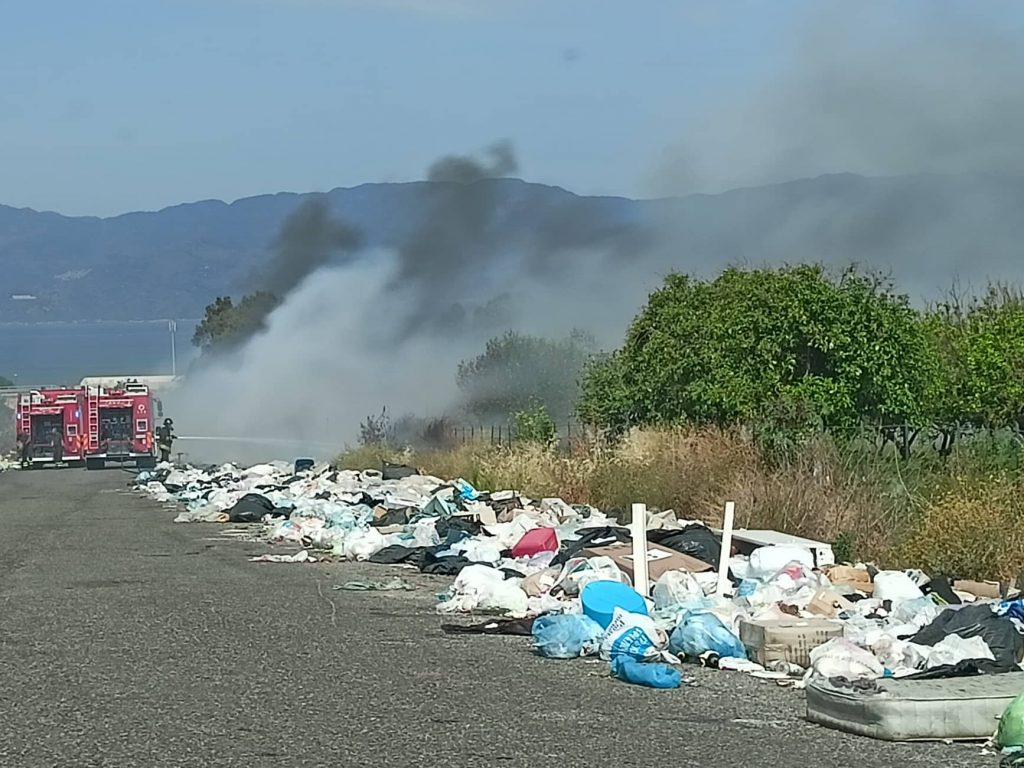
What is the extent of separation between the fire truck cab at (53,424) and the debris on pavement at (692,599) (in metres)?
34.1

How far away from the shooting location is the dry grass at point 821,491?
46.6ft

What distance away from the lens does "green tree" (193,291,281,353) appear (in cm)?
8798

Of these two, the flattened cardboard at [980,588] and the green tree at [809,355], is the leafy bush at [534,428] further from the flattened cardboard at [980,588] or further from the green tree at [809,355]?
the flattened cardboard at [980,588]

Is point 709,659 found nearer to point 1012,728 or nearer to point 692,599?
point 692,599

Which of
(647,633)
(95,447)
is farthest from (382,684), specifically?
(95,447)

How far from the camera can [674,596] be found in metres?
12.3

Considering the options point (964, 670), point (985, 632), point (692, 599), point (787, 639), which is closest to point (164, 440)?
point (692, 599)

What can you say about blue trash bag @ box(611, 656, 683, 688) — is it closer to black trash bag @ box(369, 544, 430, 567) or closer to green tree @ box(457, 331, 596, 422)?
black trash bag @ box(369, 544, 430, 567)

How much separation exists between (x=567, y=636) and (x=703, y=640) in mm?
933

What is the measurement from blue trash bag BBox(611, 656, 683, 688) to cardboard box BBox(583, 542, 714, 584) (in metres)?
3.39

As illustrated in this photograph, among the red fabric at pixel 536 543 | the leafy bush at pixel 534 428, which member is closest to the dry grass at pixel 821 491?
→ the red fabric at pixel 536 543

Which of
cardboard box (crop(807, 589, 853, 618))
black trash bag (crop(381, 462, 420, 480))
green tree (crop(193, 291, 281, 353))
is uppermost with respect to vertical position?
green tree (crop(193, 291, 281, 353))

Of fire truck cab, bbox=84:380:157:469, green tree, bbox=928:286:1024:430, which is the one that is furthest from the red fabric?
fire truck cab, bbox=84:380:157:469

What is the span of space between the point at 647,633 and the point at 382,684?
5.89 ft
